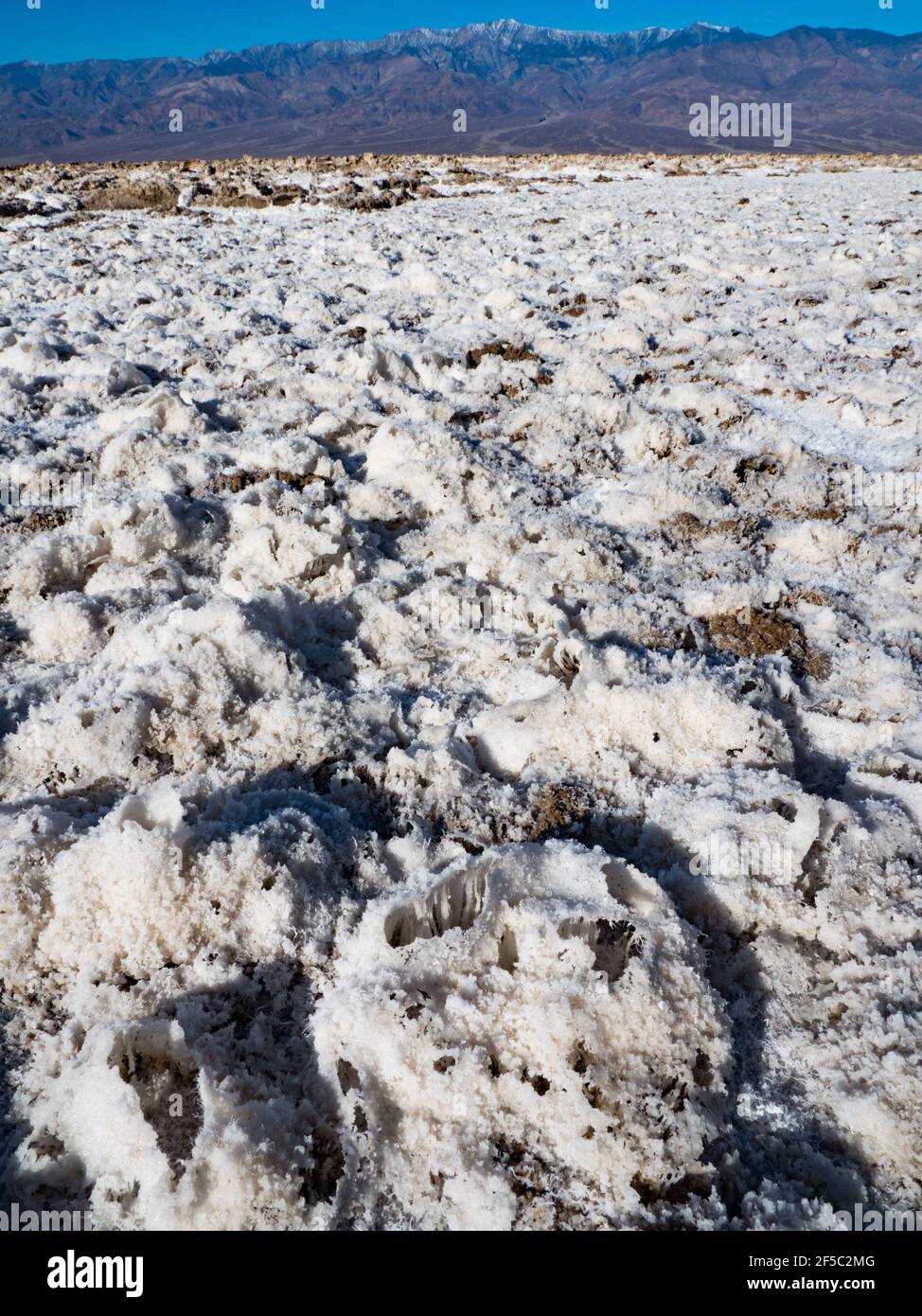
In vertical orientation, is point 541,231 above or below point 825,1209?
above

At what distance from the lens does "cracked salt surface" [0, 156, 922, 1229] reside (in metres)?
2.04

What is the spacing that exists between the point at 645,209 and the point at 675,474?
15.0 m

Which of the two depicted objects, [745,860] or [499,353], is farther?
[499,353]

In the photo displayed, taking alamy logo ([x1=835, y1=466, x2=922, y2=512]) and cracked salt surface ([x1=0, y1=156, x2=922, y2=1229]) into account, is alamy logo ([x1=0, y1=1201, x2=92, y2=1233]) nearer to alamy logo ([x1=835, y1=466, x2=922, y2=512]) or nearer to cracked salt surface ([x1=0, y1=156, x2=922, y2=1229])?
cracked salt surface ([x1=0, y1=156, x2=922, y2=1229])

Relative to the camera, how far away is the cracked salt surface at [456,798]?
2045 mm

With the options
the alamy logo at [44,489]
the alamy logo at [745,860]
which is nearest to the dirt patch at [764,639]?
the alamy logo at [745,860]

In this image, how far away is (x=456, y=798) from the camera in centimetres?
317

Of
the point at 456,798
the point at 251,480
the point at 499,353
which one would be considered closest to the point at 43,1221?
the point at 456,798

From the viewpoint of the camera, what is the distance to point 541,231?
15.3m
